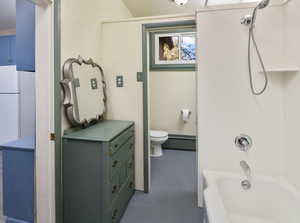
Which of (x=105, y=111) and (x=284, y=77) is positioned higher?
(x=284, y=77)

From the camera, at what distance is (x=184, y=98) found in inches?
148

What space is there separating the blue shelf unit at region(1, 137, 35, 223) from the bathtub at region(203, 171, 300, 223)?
145cm

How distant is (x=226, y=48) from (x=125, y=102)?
1.26 m

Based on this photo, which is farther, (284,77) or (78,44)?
(78,44)

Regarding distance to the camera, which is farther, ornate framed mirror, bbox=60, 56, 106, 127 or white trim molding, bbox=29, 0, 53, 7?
ornate framed mirror, bbox=60, 56, 106, 127

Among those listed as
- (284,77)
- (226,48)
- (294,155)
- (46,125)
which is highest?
(226,48)

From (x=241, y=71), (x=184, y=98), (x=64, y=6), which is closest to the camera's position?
(x=64, y=6)

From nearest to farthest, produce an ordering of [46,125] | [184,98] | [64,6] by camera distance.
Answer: [46,125], [64,6], [184,98]

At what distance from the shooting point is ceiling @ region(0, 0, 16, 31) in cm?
281

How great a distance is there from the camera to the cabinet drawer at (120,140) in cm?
156

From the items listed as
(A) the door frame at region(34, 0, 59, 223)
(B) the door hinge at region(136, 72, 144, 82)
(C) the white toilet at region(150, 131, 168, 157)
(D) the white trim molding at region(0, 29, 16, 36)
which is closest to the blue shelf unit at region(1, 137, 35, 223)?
(A) the door frame at region(34, 0, 59, 223)

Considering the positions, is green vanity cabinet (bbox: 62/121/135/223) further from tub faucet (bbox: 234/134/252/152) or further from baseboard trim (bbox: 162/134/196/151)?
baseboard trim (bbox: 162/134/196/151)

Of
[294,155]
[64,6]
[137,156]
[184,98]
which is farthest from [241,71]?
[184,98]

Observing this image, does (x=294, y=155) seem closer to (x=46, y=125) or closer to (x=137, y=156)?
(x=137, y=156)
